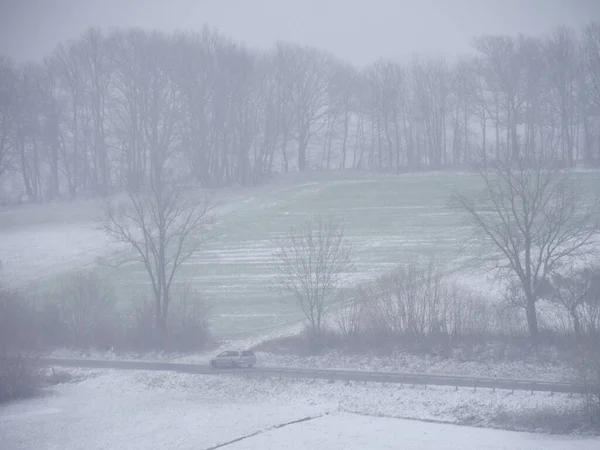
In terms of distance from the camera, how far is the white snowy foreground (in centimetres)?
2505

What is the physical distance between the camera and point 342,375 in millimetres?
33688

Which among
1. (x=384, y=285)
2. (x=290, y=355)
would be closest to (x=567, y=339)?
(x=384, y=285)

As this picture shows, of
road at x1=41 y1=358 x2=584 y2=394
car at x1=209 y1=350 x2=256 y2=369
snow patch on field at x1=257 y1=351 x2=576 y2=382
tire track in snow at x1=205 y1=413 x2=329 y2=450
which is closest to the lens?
tire track in snow at x1=205 y1=413 x2=329 y2=450

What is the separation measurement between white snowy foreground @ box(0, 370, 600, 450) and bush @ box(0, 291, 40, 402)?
1.10m

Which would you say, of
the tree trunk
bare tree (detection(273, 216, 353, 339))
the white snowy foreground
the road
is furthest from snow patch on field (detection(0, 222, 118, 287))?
the tree trunk

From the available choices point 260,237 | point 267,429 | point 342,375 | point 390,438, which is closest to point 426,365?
point 342,375

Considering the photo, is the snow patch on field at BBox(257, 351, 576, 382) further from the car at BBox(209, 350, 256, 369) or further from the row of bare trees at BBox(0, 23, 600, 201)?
the row of bare trees at BBox(0, 23, 600, 201)

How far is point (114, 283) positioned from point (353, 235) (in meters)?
18.0

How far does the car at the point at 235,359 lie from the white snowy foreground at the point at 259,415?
5.34ft

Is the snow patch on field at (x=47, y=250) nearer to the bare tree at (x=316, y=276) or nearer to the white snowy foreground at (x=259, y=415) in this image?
the bare tree at (x=316, y=276)

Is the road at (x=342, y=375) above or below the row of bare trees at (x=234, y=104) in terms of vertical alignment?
below

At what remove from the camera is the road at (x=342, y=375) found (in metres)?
29.8

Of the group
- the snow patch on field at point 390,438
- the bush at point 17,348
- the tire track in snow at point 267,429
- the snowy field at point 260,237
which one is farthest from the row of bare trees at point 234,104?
the snow patch on field at point 390,438

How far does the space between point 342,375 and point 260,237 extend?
2490 centimetres
